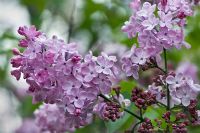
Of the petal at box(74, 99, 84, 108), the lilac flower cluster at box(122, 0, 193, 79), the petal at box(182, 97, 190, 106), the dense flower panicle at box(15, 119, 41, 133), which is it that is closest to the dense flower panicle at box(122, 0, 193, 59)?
the lilac flower cluster at box(122, 0, 193, 79)

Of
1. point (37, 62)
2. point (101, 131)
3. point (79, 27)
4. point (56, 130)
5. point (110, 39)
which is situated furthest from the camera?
point (79, 27)

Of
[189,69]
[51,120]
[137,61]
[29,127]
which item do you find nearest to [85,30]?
[29,127]

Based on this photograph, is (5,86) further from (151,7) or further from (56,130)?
(151,7)

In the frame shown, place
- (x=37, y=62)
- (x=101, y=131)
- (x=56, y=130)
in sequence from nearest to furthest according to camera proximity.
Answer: (x=37, y=62) < (x=56, y=130) < (x=101, y=131)

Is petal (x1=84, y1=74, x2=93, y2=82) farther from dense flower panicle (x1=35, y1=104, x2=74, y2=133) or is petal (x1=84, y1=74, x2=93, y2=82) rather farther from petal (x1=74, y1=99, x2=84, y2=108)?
dense flower panicle (x1=35, y1=104, x2=74, y2=133)

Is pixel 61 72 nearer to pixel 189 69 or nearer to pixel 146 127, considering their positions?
pixel 146 127

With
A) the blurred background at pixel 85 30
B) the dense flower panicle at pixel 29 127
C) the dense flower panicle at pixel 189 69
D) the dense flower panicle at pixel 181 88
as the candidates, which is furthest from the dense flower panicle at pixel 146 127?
the dense flower panicle at pixel 29 127

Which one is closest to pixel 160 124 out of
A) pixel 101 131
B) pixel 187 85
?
pixel 187 85
